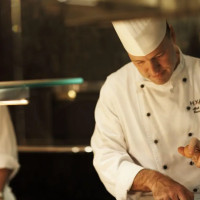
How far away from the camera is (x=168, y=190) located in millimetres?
1373

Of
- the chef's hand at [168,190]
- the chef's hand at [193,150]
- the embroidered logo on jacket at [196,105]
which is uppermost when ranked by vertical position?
the embroidered logo on jacket at [196,105]

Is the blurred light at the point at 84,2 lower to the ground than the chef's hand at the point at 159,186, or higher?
higher

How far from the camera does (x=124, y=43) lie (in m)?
1.49

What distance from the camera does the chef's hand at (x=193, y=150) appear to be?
133cm

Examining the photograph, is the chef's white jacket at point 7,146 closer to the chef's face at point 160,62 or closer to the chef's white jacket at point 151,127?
the chef's white jacket at point 151,127

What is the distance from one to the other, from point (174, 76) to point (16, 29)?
826 mm

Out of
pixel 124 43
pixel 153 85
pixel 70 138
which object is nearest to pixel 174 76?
pixel 153 85

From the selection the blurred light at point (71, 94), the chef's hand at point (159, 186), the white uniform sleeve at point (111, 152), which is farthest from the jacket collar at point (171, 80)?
the blurred light at point (71, 94)

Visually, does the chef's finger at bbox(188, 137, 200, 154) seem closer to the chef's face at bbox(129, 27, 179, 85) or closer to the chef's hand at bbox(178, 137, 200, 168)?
the chef's hand at bbox(178, 137, 200, 168)

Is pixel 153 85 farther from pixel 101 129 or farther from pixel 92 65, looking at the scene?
pixel 92 65

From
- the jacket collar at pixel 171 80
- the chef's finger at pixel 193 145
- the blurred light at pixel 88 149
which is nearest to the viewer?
the chef's finger at pixel 193 145

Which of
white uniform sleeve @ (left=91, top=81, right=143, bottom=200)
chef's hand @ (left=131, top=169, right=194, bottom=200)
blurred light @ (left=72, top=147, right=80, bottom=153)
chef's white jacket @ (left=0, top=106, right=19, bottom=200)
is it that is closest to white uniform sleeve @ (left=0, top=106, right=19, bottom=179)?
chef's white jacket @ (left=0, top=106, right=19, bottom=200)

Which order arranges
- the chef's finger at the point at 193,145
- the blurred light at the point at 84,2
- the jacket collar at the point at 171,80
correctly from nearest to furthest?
1. the blurred light at the point at 84,2
2. the chef's finger at the point at 193,145
3. the jacket collar at the point at 171,80

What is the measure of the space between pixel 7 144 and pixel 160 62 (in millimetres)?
770
